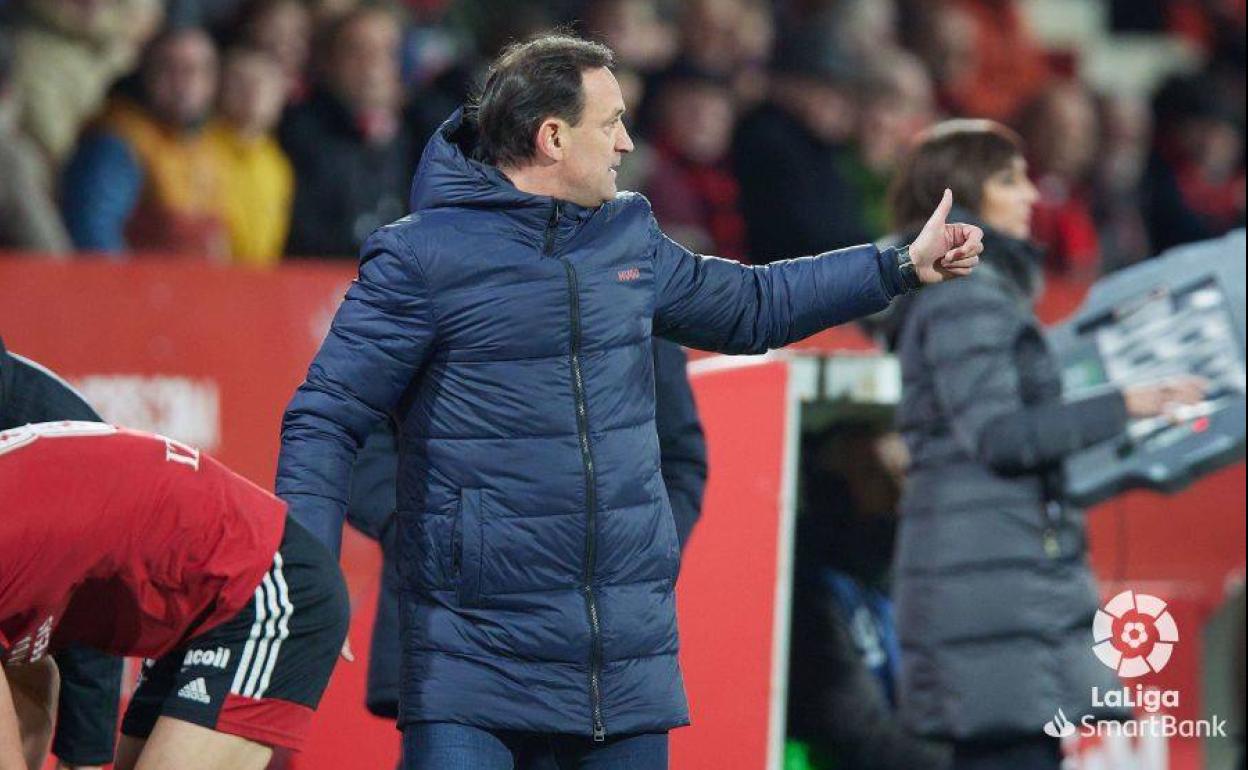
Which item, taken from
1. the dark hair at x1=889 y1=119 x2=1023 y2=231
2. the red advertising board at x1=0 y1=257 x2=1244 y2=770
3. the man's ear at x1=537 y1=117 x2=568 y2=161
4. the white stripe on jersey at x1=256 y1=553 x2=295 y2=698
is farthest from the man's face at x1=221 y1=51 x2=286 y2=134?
the white stripe on jersey at x1=256 y1=553 x2=295 y2=698

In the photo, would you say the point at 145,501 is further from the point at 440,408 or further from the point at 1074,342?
the point at 1074,342

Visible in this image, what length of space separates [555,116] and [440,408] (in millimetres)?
520

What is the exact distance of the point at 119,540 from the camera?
304cm

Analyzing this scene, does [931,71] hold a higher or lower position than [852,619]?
higher

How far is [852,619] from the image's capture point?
5.03 metres

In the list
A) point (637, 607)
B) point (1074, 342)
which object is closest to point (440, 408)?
point (637, 607)

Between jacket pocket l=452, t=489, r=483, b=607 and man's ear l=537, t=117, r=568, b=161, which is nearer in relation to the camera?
jacket pocket l=452, t=489, r=483, b=607

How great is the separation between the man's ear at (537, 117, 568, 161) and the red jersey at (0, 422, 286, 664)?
72 cm

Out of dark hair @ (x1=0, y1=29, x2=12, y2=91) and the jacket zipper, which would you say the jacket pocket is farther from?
dark hair @ (x1=0, y1=29, x2=12, y2=91)

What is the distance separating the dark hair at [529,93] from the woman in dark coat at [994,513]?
53.5 inches

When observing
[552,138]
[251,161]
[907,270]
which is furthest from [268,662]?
[251,161]

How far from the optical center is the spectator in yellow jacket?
661 cm

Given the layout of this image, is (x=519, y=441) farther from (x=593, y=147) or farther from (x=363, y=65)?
(x=363, y=65)

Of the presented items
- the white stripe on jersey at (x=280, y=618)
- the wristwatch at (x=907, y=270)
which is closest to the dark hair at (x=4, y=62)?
the white stripe on jersey at (x=280, y=618)
